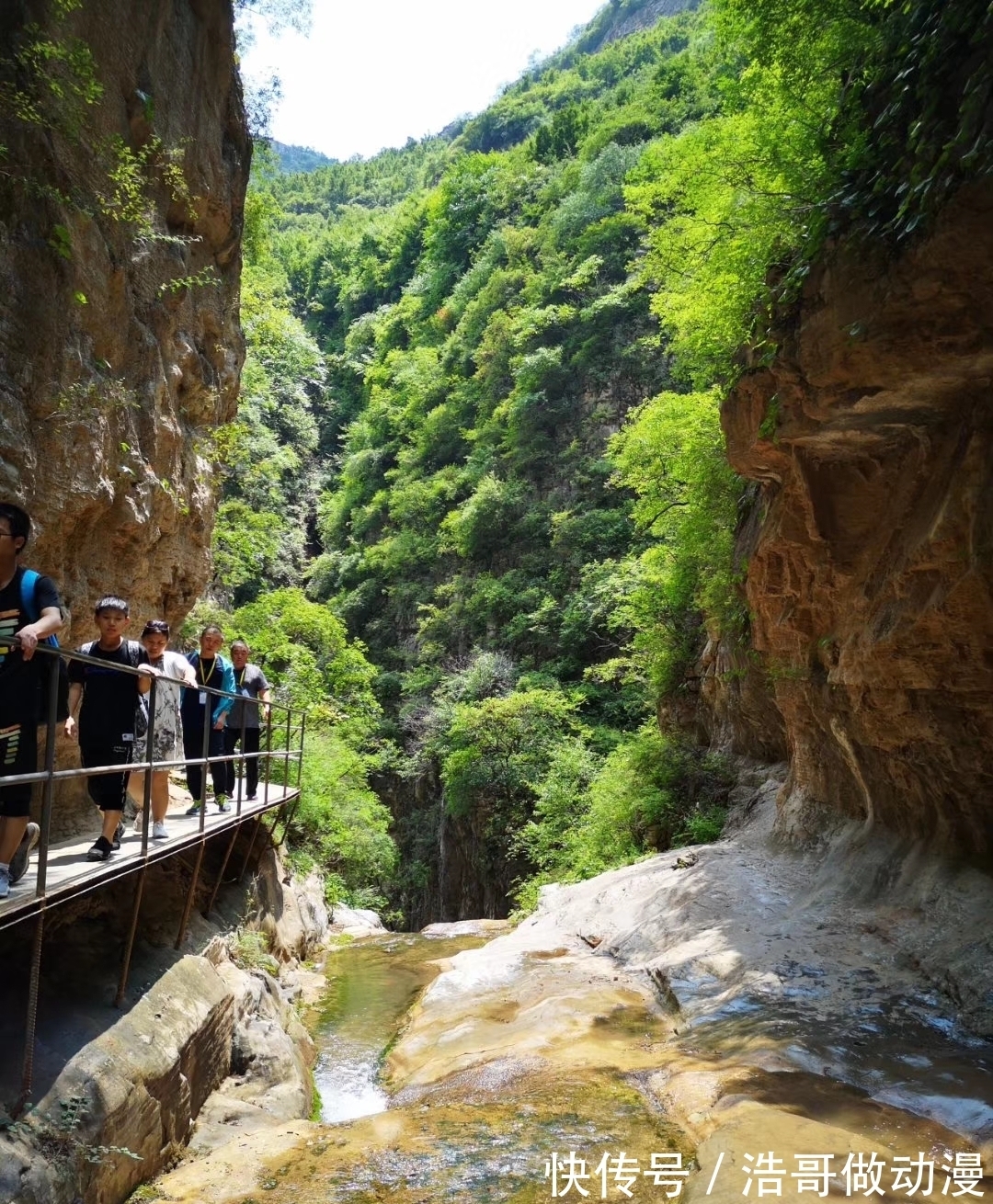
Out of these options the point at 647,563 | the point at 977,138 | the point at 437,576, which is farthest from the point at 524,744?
the point at 977,138

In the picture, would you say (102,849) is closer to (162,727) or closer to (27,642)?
(162,727)

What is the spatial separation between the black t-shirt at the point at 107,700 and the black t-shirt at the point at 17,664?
1.06 m

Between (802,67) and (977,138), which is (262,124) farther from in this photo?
(977,138)

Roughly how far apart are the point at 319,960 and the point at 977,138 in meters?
13.3

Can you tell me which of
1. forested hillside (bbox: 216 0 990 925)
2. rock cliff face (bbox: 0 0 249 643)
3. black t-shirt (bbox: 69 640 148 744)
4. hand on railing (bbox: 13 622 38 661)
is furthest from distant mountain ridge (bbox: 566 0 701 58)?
hand on railing (bbox: 13 622 38 661)

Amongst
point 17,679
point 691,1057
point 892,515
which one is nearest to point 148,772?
point 17,679

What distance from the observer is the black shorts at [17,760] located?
403 cm

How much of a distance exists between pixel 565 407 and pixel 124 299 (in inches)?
1080

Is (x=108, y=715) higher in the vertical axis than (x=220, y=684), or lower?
lower

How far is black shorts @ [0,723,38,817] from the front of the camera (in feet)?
13.2

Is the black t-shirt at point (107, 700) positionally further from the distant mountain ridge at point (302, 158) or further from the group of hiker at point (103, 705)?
the distant mountain ridge at point (302, 158)

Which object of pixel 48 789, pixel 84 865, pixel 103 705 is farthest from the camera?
pixel 103 705

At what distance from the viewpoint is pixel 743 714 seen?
14844mm

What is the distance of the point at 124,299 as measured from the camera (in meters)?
8.84
